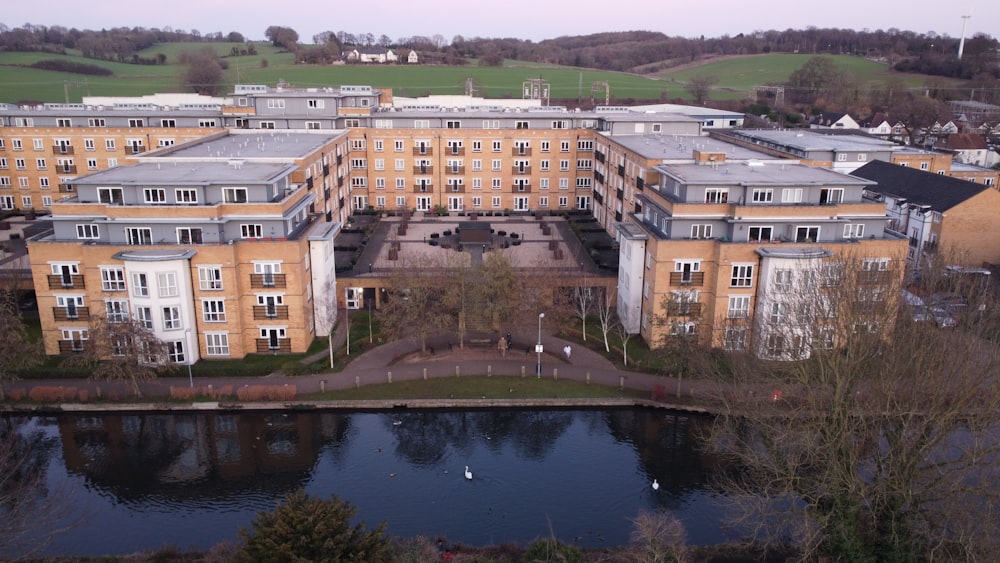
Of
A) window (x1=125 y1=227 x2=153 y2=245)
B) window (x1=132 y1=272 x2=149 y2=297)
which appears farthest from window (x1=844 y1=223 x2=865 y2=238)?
window (x1=125 y1=227 x2=153 y2=245)

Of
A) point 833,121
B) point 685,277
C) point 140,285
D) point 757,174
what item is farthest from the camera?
point 833,121

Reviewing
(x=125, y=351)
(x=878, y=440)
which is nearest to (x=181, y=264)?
(x=125, y=351)

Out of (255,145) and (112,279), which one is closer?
(112,279)

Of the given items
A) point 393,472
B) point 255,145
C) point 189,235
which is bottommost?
point 393,472

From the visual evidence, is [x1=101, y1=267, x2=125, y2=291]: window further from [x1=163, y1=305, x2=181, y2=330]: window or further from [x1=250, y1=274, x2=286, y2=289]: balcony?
[x1=250, y1=274, x2=286, y2=289]: balcony

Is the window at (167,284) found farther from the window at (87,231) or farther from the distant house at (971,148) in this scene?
the distant house at (971,148)

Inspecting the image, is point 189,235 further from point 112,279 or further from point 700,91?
point 700,91

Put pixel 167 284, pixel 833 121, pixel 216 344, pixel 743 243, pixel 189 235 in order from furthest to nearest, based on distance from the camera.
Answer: pixel 833 121 < pixel 216 344 < pixel 743 243 < pixel 189 235 < pixel 167 284
